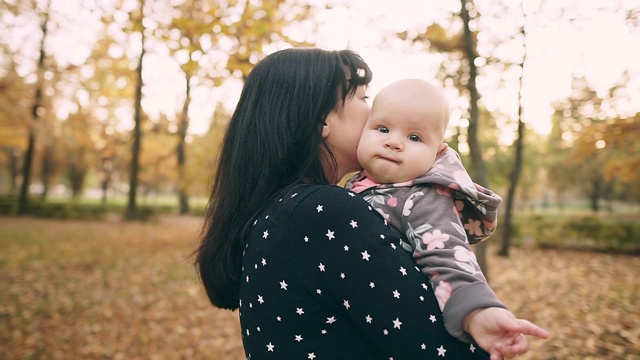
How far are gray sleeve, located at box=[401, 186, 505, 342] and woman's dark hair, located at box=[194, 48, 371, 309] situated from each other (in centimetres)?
36

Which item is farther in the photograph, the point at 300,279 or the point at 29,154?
the point at 29,154

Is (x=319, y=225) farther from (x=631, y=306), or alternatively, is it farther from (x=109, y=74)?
(x=109, y=74)

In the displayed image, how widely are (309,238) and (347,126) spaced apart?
45cm

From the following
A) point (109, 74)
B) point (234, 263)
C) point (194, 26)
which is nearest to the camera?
point (234, 263)

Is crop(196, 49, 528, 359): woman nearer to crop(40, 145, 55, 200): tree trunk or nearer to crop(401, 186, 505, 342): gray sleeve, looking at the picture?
crop(401, 186, 505, 342): gray sleeve

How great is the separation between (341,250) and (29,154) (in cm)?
2393

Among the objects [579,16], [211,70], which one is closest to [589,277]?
[579,16]

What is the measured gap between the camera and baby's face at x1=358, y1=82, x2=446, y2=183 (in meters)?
1.33

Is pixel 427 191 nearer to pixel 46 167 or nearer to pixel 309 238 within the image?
pixel 309 238

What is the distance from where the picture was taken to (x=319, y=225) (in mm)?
1161

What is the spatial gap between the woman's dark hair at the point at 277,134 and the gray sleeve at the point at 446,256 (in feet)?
1.17

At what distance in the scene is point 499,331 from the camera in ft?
3.29

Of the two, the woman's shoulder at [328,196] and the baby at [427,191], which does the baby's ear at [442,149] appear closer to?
the baby at [427,191]

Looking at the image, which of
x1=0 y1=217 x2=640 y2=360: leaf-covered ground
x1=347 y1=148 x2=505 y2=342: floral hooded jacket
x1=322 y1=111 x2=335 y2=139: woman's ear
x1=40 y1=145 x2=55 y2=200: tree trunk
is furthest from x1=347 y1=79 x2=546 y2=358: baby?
x1=40 y1=145 x2=55 y2=200: tree trunk
